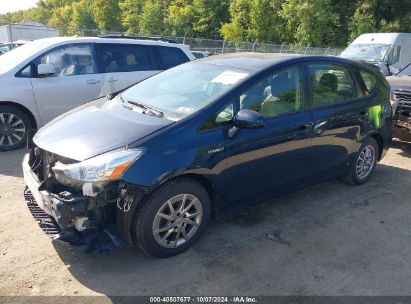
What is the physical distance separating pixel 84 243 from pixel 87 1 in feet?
275

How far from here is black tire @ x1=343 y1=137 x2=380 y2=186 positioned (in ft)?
16.5

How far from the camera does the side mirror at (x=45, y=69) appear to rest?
623 centimetres

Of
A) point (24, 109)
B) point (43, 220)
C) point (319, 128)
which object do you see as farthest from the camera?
point (24, 109)

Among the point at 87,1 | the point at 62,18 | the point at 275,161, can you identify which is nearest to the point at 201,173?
the point at 275,161

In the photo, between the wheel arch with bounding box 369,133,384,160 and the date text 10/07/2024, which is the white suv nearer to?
the wheel arch with bounding box 369,133,384,160

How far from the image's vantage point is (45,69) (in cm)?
624

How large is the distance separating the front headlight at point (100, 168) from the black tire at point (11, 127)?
11.7ft

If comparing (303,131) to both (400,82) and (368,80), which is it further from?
(400,82)

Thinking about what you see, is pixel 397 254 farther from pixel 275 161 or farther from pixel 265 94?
pixel 265 94

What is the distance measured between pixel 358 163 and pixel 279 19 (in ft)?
113

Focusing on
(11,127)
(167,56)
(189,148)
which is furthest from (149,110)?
(167,56)

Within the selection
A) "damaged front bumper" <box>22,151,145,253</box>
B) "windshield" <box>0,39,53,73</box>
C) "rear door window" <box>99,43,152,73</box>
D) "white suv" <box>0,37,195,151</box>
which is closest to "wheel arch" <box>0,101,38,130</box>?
"white suv" <box>0,37,195,151</box>

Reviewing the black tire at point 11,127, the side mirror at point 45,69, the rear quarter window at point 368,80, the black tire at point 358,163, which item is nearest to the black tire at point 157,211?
the black tire at point 358,163

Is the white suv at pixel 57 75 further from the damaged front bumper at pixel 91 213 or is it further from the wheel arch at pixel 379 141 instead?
the wheel arch at pixel 379 141
